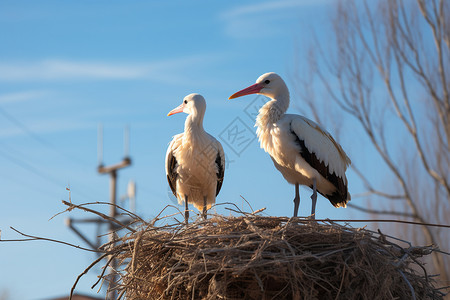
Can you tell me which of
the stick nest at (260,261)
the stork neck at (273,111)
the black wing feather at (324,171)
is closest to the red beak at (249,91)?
the stork neck at (273,111)

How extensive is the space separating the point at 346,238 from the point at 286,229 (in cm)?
38

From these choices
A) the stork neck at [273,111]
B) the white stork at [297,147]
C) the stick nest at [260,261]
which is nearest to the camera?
the stick nest at [260,261]

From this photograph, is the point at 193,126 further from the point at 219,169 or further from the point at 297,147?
the point at 297,147

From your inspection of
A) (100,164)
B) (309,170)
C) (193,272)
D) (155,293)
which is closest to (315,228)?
(193,272)

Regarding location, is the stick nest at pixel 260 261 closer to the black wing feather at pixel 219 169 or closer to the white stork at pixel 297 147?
the white stork at pixel 297 147

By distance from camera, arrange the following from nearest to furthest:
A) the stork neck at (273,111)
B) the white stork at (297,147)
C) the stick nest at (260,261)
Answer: the stick nest at (260,261)
the white stork at (297,147)
the stork neck at (273,111)

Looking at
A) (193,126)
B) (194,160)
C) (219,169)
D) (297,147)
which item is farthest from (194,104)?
(297,147)

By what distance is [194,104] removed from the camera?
6.13 m

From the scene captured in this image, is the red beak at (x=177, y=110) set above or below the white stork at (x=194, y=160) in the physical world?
above

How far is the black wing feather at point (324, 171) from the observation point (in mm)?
5457

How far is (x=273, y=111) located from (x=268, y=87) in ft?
1.03

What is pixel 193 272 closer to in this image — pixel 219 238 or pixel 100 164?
pixel 219 238

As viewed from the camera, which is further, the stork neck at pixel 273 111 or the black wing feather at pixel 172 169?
the black wing feather at pixel 172 169

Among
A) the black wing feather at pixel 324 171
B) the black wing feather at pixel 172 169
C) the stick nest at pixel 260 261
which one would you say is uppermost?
the black wing feather at pixel 172 169
